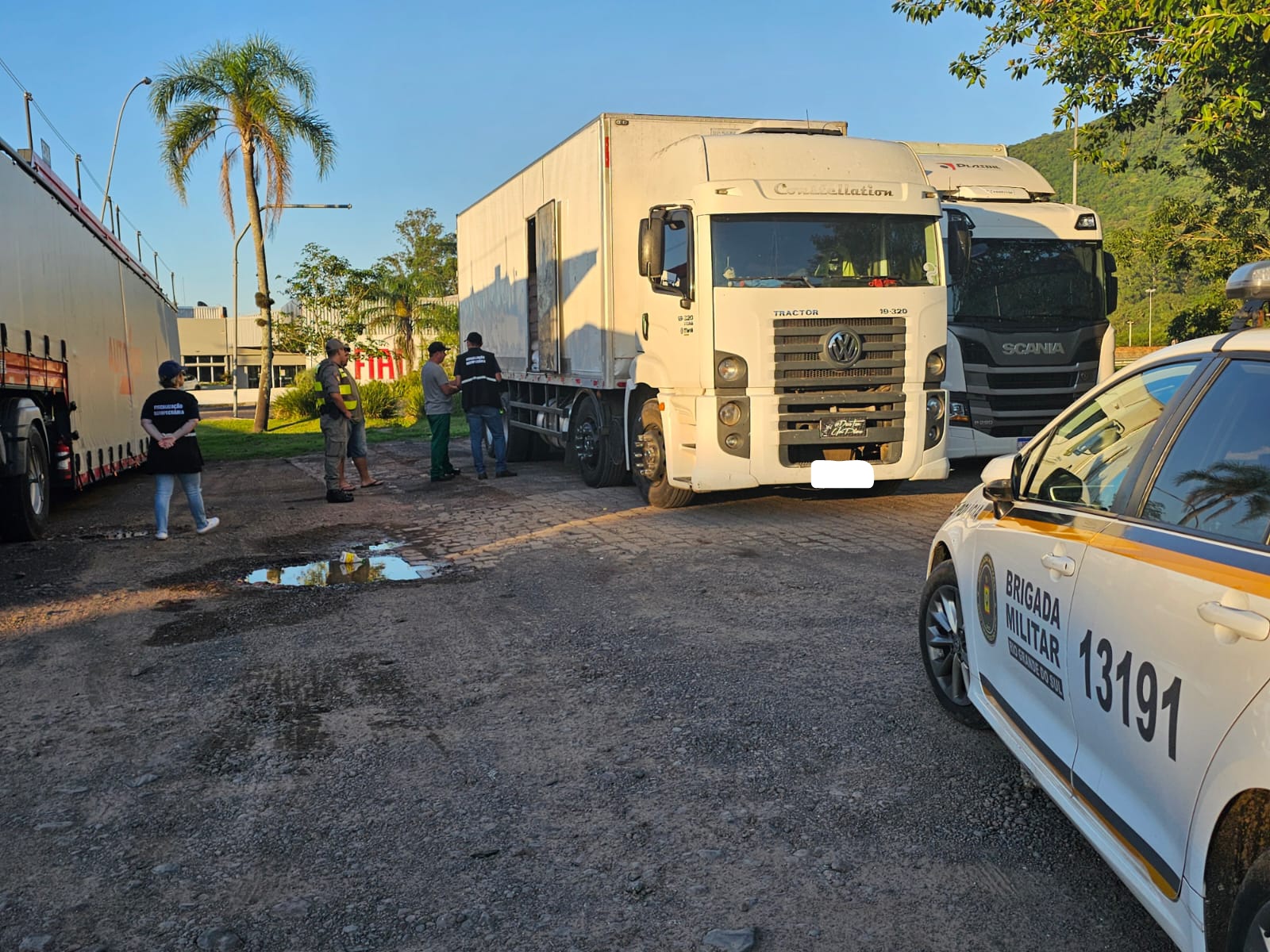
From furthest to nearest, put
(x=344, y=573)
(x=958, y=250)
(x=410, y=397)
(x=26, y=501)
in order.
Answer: (x=410, y=397) → (x=958, y=250) → (x=26, y=501) → (x=344, y=573)

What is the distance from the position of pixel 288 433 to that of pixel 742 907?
26.7 m

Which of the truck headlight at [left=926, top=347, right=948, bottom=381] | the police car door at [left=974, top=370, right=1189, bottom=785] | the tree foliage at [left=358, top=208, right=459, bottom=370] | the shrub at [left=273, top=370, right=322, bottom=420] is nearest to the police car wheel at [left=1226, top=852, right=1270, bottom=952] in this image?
the police car door at [left=974, top=370, right=1189, bottom=785]

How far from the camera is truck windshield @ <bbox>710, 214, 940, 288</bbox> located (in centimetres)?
1030

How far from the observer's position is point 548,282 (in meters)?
14.3

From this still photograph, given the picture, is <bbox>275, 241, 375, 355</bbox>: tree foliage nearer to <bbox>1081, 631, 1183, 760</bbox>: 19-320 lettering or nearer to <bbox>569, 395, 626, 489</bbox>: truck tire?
<bbox>569, 395, 626, 489</bbox>: truck tire

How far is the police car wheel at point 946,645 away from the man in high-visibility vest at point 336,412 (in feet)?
29.8

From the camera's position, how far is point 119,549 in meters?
10.1

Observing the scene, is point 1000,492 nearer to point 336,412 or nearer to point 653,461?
point 653,461

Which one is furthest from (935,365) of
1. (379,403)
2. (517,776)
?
(379,403)

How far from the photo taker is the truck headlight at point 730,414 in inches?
405

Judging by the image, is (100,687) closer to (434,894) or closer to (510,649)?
(510,649)

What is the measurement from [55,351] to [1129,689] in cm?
1183

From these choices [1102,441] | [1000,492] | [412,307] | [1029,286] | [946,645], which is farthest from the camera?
[412,307]

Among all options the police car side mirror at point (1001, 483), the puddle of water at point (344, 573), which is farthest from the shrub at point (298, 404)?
the police car side mirror at point (1001, 483)
